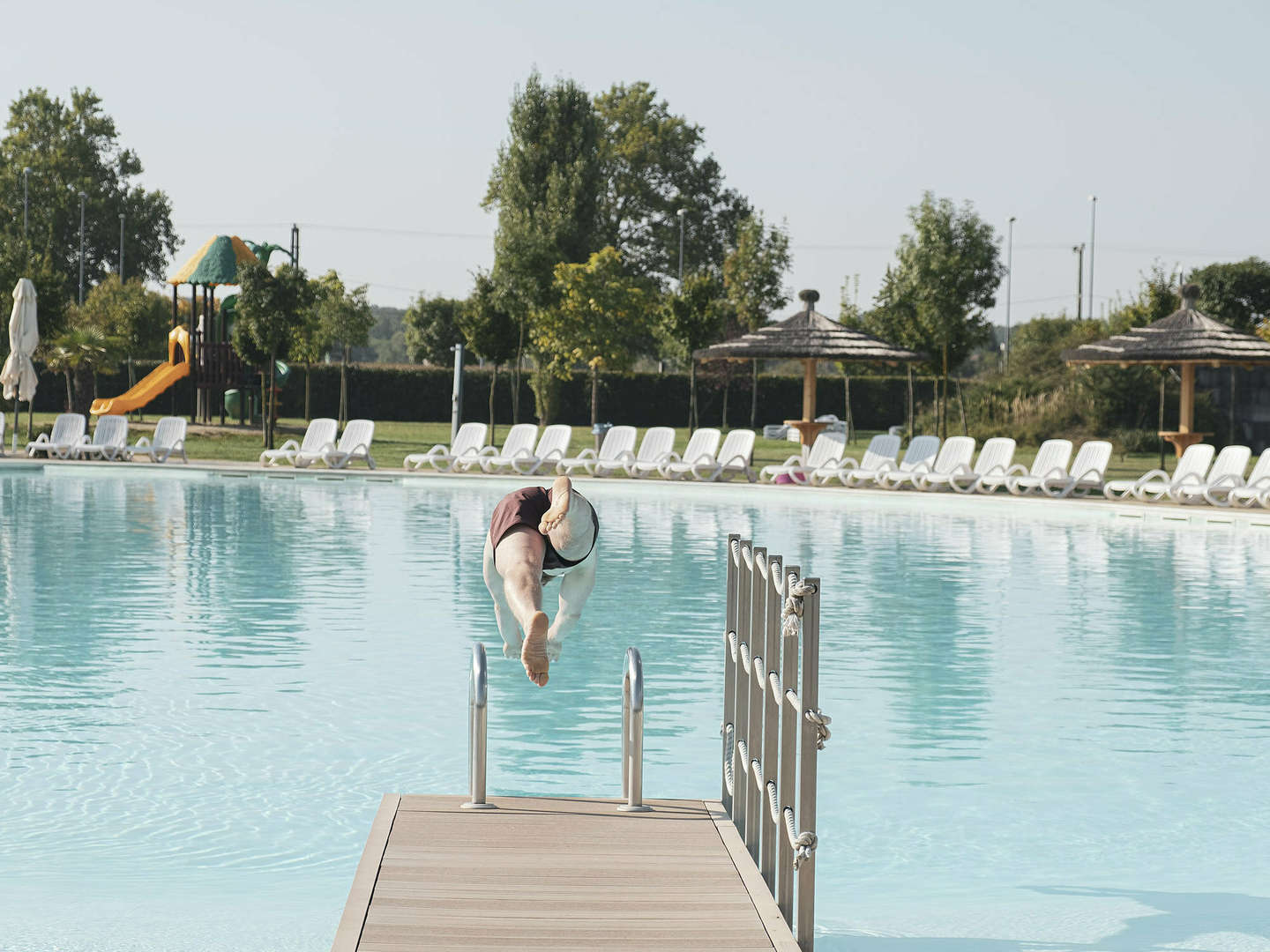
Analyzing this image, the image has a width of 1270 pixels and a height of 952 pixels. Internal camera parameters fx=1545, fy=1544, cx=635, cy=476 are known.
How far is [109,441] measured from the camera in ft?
80.9

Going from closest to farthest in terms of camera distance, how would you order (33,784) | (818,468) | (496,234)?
(33,784), (818,468), (496,234)

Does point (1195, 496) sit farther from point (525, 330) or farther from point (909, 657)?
point (525, 330)

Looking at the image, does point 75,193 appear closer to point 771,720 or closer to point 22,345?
point 22,345

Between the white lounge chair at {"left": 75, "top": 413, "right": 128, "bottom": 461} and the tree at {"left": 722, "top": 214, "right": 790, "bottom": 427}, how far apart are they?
18359mm

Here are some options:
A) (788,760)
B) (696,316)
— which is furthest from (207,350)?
(788,760)

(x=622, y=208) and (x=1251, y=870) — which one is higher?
(x=622, y=208)

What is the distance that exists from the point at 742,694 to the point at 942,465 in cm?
1704

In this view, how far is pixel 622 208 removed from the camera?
59.5m

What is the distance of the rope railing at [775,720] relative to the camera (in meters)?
3.54

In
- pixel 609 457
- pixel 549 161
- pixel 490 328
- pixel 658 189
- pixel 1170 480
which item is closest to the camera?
pixel 1170 480

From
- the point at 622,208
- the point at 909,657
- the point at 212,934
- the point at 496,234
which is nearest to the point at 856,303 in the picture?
the point at 496,234

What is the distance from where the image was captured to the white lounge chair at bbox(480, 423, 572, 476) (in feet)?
74.7

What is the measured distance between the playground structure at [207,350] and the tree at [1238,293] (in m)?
21.2

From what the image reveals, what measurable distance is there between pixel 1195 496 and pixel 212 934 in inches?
663
